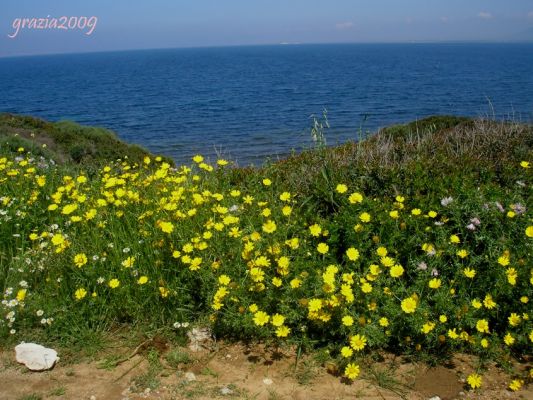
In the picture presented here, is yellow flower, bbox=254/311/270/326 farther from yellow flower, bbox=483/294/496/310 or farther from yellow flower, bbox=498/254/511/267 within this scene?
yellow flower, bbox=498/254/511/267

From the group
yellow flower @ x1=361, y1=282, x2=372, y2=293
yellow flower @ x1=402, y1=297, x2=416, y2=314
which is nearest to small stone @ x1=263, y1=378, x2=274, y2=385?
yellow flower @ x1=361, y1=282, x2=372, y2=293

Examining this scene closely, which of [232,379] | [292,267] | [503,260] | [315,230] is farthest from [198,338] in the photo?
[503,260]

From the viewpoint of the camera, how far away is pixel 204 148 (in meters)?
20.8

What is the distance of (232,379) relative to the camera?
123 inches

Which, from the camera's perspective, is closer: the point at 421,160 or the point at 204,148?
the point at 421,160

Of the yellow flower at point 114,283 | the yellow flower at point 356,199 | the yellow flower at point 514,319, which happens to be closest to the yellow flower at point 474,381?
the yellow flower at point 514,319

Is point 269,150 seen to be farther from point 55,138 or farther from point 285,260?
point 285,260

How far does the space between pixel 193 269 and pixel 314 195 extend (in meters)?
1.77

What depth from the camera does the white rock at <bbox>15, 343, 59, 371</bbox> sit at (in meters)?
3.23

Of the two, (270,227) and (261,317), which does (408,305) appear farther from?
(270,227)

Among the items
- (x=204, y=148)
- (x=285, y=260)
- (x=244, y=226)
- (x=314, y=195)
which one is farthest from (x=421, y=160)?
(x=204, y=148)

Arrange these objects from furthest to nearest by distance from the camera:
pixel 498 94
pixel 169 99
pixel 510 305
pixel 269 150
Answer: pixel 169 99 < pixel 498 94 < pixel 269 150 < pixel 510 305

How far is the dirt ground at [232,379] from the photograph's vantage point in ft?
9.68

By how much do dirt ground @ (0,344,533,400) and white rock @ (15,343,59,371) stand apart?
0.05 meters
